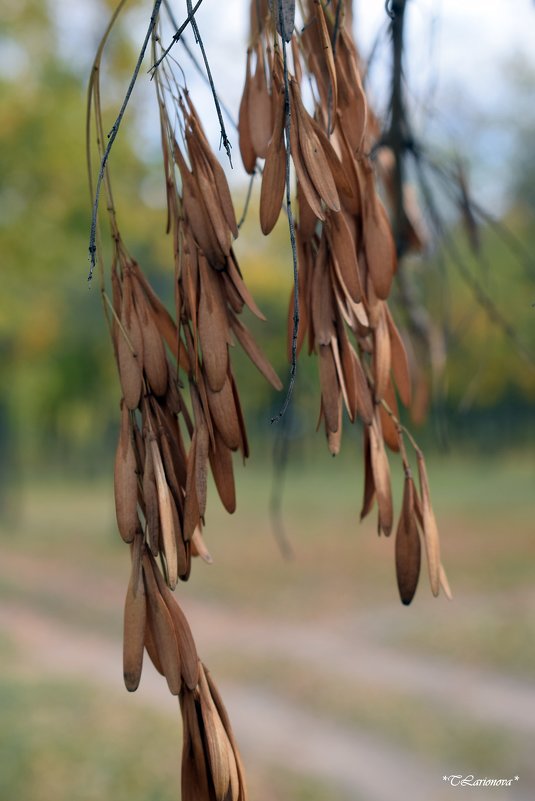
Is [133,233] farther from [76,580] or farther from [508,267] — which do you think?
[508,267]

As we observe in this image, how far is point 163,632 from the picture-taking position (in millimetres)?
1279

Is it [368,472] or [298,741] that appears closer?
[368,472]

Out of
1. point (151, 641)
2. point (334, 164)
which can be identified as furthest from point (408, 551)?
point (334, 164)

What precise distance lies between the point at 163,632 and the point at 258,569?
40.4ft

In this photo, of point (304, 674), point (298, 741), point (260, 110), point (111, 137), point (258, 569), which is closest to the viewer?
point (111, 137)

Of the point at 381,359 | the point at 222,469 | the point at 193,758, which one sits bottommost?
the point at 193,758

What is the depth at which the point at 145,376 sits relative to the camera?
1.37 meters

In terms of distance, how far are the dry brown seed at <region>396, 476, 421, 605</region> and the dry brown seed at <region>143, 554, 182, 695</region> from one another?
1.18 ft

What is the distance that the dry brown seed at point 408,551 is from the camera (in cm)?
144

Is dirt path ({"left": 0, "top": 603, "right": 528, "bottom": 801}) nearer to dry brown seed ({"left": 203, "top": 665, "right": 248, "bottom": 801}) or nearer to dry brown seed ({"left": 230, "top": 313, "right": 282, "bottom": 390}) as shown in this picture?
dry brown seed ({"left": 203, "top": 665, "right": 248, "bottom": 801})

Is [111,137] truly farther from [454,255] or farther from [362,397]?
[454,255]

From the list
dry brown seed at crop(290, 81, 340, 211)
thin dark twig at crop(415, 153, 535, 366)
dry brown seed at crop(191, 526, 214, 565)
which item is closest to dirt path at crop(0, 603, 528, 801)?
thin dark twig at crop(415, 153, 535, 366)

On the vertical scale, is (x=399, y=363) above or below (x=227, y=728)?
above

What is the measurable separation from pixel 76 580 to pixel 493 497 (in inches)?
381
